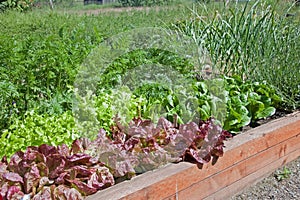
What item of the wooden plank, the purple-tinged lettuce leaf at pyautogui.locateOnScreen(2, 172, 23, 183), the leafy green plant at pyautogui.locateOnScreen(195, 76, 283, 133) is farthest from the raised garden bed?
the purple-tinged lettuce leaf at pyautogui.locateOnScreen(2, 172, 23, 183)

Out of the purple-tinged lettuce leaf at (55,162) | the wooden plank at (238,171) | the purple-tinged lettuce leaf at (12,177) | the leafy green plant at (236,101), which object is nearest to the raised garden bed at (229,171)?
the wooden plank at (238,171)

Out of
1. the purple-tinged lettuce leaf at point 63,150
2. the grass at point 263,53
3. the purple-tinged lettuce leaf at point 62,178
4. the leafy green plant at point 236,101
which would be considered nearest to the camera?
the purple-tinged lettuce leaf at point 62,178

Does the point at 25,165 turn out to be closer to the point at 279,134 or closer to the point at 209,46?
the point at 279,134

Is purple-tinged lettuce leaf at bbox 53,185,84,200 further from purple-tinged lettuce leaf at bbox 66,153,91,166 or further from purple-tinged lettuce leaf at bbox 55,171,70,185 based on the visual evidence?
purple-tinged lettuce leaf at bbox 66,153,91,166

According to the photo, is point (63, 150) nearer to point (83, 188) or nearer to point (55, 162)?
point (55, 162)

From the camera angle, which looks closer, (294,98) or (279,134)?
(279,134)

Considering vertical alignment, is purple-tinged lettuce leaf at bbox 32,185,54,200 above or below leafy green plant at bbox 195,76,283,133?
below

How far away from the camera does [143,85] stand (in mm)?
3191

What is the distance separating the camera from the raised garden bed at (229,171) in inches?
84.0

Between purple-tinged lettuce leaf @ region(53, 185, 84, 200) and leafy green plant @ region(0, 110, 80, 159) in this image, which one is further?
leafy green plant @ region(0, 110, 80, 159)

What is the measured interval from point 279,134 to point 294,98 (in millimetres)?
781

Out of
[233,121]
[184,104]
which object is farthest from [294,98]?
[184,104]

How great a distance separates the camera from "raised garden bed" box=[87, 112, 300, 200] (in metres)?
2.13

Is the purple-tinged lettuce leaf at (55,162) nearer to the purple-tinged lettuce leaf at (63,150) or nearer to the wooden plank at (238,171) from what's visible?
the purple-tinged lettuce leaf at (63,150)
